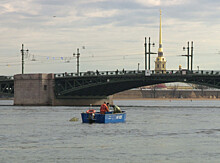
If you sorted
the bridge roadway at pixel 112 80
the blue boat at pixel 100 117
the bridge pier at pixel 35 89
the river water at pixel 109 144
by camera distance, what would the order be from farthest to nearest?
the bridge pier at pixel 35 89, the bridge roadway at pixel 112 80, the blue boat at pixel 100 117, the river water at pixel 109 144

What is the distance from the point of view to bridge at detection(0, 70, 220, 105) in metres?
103

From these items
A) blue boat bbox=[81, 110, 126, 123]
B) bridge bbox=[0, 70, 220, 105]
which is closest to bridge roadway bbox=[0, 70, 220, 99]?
bridge bbox=[0, 70, 220, 105]

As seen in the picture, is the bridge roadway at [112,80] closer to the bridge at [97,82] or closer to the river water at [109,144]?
the bridge at [97,82]

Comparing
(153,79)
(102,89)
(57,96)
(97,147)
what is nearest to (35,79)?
(57,96)

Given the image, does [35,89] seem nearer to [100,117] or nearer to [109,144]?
[100,117]

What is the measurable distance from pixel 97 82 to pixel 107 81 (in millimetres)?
3027

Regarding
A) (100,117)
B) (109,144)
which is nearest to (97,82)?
(100,117)

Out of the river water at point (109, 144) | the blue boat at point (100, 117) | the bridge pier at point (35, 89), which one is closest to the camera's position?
the river water at point (109, 144)

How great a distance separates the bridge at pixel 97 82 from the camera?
103062mm

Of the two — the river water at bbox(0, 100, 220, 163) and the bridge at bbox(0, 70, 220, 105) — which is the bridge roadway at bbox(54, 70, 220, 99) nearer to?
the bridge at bbox(0, 70, 220, 105)

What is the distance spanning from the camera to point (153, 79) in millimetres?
105688

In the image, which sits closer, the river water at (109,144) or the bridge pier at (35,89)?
the river water at (109,144)

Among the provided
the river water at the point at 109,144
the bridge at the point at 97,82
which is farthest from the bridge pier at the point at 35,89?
the river water at the point at 109,144

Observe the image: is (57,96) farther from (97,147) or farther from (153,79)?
(97,147)
